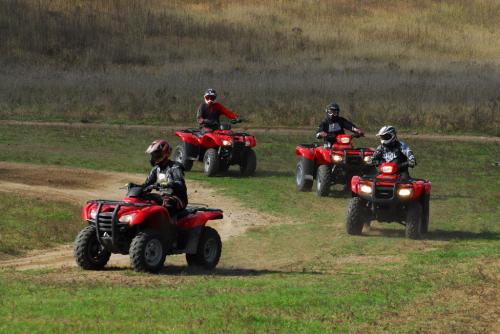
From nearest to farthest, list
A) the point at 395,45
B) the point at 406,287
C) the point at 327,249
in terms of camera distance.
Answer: the point at 406,287, the point at 327,249, the point at 395,45

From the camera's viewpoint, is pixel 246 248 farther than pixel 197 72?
No

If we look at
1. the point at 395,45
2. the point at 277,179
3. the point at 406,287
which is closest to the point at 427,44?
the point at 395,45

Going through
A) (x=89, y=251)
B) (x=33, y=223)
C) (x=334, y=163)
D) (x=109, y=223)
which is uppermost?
(x=109, y=223)

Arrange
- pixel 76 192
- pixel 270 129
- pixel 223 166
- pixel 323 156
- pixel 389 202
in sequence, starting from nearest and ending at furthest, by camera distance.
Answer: pixel 389 202 → pixel 76 192 → pixel 323 156 → pixel 223 166 → pixel 270 129

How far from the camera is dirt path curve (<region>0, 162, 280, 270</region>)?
16812 millimetres

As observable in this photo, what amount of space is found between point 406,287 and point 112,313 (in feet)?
12.9

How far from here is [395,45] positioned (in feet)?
215

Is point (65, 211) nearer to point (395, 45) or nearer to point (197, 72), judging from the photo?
point (197, 72)

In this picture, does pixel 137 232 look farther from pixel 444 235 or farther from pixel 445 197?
pixel 445 197

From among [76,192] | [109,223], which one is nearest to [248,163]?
[76,192]

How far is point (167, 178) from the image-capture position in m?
14.1

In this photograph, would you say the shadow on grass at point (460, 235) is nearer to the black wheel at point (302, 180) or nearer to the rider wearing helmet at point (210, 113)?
the black wheel at point (302, 180)

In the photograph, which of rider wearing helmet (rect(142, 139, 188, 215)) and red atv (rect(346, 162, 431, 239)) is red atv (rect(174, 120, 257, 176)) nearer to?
red atv (rect(346, 162, 431, 239))

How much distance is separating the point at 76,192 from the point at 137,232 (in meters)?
10.1
